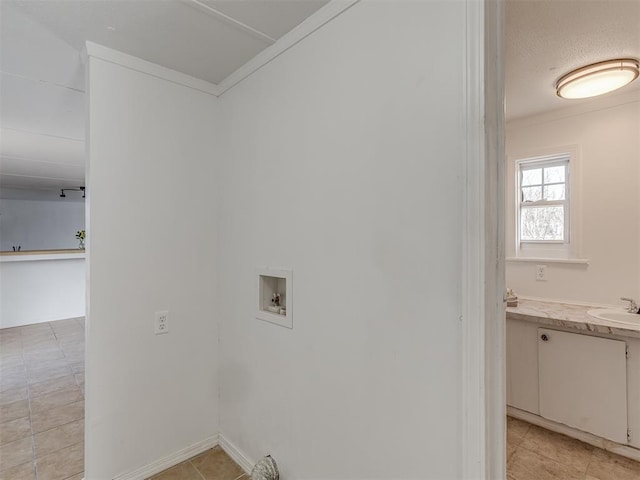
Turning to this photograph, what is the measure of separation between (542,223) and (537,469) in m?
1.95

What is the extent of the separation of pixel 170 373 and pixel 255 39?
198 centimetres

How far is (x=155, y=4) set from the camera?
4.42ft

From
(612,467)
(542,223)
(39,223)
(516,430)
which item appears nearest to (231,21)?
(542,223)

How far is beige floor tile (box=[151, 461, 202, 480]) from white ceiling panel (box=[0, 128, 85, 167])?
333 cm

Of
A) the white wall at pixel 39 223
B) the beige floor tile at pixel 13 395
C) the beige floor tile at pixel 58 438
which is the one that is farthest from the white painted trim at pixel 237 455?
the white wall at pixel 39 223

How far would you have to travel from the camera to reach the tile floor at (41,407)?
186 centimetres

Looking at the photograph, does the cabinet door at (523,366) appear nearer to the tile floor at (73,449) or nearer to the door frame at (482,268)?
the tile floor at (73,449)

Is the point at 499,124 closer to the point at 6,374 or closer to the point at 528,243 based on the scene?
the point at 528,243

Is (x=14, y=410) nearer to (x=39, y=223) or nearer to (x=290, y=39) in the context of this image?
(x=290, y=39)

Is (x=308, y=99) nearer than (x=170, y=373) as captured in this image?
Yes

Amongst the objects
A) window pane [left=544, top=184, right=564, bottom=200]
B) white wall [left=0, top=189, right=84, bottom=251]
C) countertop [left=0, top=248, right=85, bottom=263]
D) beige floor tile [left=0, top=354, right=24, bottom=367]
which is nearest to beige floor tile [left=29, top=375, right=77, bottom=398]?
beige floor tile [left=0, top=354, right=24, bottom=367]

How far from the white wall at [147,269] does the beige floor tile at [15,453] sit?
67 centimetres

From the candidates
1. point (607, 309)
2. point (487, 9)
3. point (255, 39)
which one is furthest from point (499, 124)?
point (607, 309)

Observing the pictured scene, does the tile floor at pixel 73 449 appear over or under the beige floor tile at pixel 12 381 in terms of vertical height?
under
